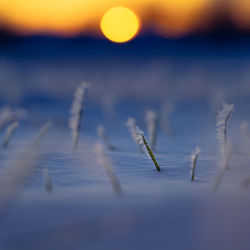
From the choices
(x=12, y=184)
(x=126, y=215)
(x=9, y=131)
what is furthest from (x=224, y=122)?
(x=9, y=131)

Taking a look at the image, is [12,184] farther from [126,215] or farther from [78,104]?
[78,104]

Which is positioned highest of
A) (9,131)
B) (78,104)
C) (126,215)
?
(78,104)

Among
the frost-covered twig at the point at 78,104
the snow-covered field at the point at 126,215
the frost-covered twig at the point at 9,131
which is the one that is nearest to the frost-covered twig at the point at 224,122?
the snow-covered field at the point at 126,215

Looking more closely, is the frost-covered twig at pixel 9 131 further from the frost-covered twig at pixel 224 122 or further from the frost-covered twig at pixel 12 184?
the frost-covered twig at pixel 224 122

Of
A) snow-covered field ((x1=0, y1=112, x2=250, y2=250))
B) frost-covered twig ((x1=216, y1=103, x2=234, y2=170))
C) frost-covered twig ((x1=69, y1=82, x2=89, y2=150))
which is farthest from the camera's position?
frost-covered twig ((x1=69, y1=82, x2=89, y2=150))

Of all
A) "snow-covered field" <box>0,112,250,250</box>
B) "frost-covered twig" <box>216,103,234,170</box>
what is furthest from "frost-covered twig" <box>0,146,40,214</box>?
"frost-covered twig" <box>216,103,234,170</box>

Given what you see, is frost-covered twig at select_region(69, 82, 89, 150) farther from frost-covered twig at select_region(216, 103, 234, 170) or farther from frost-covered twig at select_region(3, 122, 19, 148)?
frost-covered twig at select_region(216, 103, 234, 170)

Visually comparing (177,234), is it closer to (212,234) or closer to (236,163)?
(212,234)

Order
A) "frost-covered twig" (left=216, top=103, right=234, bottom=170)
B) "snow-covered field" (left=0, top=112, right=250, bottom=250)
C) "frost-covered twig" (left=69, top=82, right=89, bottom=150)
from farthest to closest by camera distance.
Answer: "frost-covered twig" (left=69, top=82, right=89, bottom=150)
"frost-covered twig" (left=216, top=103, right=234, bottom=170)
"snow-covered field" (left=0, top=112, right=250, bottom=250)

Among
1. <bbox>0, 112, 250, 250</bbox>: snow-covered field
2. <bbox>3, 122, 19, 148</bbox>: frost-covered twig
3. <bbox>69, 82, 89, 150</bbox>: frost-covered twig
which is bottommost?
<bbox>0, 112, 250, 250</bbox>: snow-covered field

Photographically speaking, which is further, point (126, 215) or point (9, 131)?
point (9, 131)

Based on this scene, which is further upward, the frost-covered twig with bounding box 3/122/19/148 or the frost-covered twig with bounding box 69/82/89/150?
the frost-covered twig with bounding box 69/82/89/150

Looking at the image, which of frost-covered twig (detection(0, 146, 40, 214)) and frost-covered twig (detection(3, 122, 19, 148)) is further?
frost-covered twig (detection(3, 122, 19, 148))
